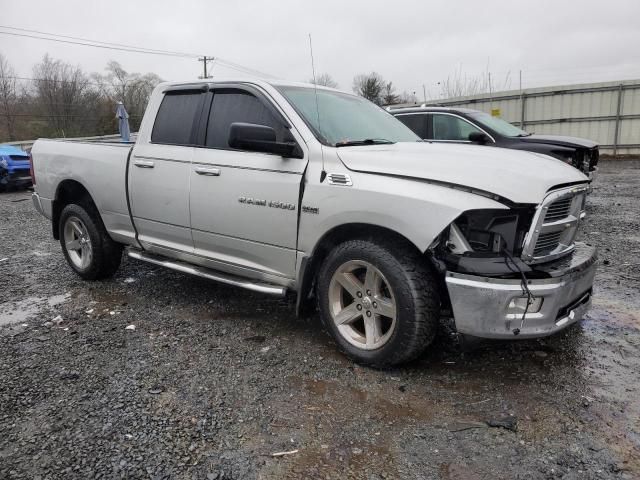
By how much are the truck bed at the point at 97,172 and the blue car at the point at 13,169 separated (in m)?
10.3

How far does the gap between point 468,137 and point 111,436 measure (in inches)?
276

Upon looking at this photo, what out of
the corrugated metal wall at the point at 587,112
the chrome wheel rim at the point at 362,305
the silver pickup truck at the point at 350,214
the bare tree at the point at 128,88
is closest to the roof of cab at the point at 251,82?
the silver pickup truck at the point at 350,214

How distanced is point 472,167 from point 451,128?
19.4 feet

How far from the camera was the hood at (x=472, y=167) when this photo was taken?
109 inches

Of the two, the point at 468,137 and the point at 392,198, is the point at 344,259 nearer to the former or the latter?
the point at 392,198

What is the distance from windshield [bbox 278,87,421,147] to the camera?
11.6 ft

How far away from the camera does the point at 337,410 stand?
281 centimetres

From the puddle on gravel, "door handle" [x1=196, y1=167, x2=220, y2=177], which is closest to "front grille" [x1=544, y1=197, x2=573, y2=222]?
"door handle" [x1=196, y1=167, x2=220, y2=177]

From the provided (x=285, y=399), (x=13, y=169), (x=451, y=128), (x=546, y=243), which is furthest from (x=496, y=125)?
(x=13, y=169)

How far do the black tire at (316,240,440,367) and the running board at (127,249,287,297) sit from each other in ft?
2.15

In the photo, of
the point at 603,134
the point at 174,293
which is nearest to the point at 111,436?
the point at 174,293

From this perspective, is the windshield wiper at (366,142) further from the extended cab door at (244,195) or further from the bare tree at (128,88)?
the bare tree at (128,88)

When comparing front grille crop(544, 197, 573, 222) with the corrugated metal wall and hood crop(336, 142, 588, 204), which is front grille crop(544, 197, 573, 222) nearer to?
hood crop(336, 142, 588, 204)

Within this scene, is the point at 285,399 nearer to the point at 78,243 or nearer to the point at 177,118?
the point at 177,118
